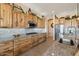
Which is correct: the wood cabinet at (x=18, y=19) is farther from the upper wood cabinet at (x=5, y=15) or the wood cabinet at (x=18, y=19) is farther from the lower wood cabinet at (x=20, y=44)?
the lower wood cabinet at (x=20, y=44)

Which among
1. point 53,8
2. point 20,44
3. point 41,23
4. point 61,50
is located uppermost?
point 53,8

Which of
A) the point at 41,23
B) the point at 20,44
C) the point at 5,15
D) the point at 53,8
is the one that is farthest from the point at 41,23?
the point at 5,15

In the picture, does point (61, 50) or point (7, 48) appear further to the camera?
point (61, 50)

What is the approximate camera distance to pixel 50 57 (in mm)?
2092

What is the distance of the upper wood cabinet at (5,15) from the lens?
189cm

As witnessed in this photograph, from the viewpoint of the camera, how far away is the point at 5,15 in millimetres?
1905

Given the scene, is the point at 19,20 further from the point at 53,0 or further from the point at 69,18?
the point at 69,18

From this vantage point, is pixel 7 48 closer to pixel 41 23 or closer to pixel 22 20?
pixel 22 20

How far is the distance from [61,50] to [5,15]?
99cm

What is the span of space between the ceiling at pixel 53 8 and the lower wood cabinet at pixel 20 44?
37 centimetres

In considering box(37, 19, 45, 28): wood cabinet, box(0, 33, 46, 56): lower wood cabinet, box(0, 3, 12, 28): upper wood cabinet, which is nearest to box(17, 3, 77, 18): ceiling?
box(37, 19, 45, 28): wood cabinet

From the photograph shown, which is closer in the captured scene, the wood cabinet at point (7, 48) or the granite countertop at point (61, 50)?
the wood cabinet at point (7, 48)

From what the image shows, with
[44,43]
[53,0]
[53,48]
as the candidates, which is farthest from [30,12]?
[53,48]

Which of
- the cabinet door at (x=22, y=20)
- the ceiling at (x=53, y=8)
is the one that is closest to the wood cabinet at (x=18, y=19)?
the cabinet door at (x=22, y=20)
